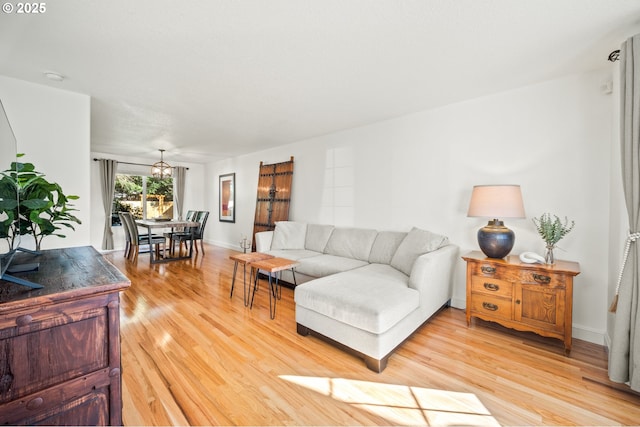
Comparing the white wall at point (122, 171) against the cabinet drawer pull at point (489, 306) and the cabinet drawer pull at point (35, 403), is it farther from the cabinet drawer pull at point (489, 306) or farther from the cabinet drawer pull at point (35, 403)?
the cabinet drawer pull at point (489, 306)

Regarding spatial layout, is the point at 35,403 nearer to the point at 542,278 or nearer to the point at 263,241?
the point at 542,278

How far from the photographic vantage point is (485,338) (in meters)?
2.46

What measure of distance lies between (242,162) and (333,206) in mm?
3103

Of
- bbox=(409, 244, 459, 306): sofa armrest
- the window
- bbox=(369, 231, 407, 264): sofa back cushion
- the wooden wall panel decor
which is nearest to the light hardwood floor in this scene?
bbox=(409, 244, 459, 306): sofa armrest

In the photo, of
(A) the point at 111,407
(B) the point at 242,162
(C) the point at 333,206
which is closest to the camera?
(A) the point at 111,407

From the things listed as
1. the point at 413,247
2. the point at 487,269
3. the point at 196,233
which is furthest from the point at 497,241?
the point at 196,233

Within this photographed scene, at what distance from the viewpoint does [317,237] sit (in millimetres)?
4332

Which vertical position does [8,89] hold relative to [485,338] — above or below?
above

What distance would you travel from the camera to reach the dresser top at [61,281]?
0.89m

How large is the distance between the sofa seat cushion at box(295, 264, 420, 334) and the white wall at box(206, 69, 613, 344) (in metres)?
1.22

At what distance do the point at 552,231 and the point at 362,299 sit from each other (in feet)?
5.74

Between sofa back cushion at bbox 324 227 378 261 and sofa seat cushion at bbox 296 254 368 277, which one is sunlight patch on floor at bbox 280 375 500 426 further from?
sofa back cushion at bbox 324 227 378 261

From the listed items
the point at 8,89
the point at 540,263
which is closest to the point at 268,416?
the point at 540,263

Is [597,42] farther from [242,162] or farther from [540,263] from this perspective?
[242,162]
